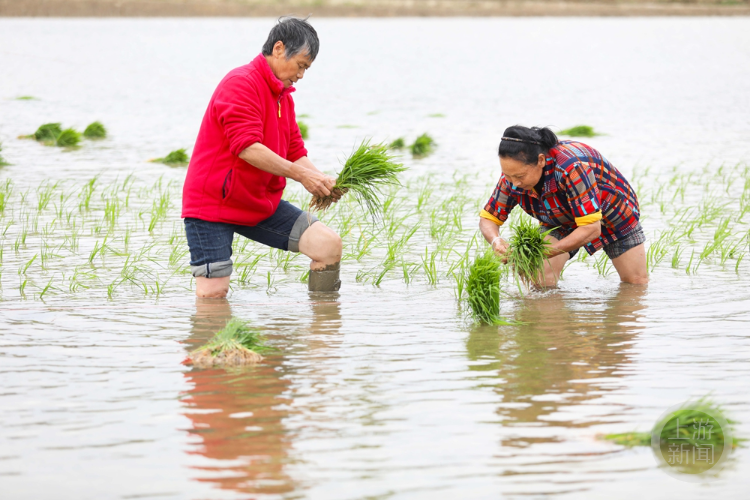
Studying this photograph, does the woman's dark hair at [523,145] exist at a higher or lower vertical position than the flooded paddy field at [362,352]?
higher

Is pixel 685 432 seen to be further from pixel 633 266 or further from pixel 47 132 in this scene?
pixel 47 132

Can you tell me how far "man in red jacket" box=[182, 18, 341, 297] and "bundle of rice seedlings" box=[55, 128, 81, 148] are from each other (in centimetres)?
766

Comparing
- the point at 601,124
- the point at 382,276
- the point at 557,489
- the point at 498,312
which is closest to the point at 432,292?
the point at 382,276

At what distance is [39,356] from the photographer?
3.63 m

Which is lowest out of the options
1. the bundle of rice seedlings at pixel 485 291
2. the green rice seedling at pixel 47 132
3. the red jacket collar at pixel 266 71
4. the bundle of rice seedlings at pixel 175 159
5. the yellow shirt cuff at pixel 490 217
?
the bundle of rice seedlings at pixel 485 291

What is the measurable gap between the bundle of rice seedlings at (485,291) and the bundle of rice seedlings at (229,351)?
3.72 feet

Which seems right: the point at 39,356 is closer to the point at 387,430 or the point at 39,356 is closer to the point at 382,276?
the point at 387,430

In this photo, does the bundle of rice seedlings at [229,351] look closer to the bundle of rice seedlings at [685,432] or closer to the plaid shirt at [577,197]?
the bundle of rice seedlings at [685,432]

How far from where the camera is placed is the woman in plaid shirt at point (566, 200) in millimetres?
→ 4387

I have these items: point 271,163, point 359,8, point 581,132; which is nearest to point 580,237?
point 271,163

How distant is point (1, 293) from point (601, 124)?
41.0 ft

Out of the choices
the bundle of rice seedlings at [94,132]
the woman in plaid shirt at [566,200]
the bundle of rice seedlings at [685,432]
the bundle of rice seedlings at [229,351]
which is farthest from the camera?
the bundle of rice seedlings at [94,132]

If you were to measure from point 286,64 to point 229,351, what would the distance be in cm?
152

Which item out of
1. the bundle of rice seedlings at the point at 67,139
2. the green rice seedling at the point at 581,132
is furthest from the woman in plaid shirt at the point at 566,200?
the green rice seedling at the point at 581,132
